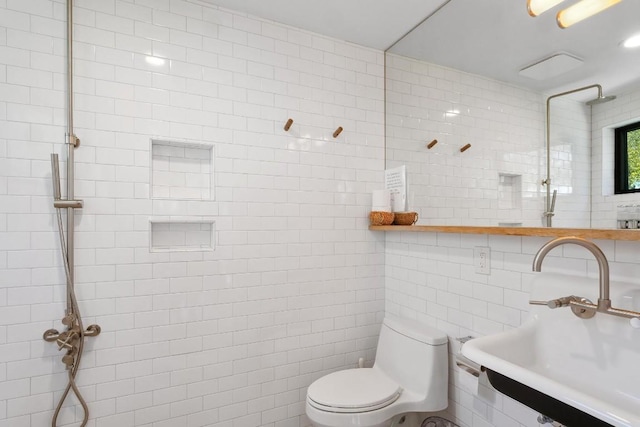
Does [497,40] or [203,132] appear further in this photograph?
[203,132]

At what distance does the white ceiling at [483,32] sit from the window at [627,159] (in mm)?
162

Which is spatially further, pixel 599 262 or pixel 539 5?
pixel 539 5

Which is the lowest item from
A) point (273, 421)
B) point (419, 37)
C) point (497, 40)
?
point (273, 421)

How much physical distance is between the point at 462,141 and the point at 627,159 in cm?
83

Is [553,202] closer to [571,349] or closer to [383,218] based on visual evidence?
[571,349]

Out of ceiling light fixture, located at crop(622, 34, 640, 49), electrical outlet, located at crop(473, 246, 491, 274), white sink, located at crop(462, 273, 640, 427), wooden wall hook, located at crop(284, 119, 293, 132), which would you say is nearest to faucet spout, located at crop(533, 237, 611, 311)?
white sink, located at crop(462, 273, 640, 427)

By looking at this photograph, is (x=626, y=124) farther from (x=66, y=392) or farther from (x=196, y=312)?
(x=66, y=392)

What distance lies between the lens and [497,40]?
5.76 feet

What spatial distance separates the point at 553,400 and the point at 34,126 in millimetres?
2213

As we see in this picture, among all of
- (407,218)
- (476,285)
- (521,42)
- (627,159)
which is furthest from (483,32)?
(476,285)

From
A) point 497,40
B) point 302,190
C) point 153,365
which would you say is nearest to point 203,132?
point 302,190

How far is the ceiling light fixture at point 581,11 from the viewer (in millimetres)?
1268

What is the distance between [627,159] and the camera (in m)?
1.23

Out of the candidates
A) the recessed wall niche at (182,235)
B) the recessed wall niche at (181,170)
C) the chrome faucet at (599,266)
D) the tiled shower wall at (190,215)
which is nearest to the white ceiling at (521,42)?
the tiled shower wall at (190,215)
